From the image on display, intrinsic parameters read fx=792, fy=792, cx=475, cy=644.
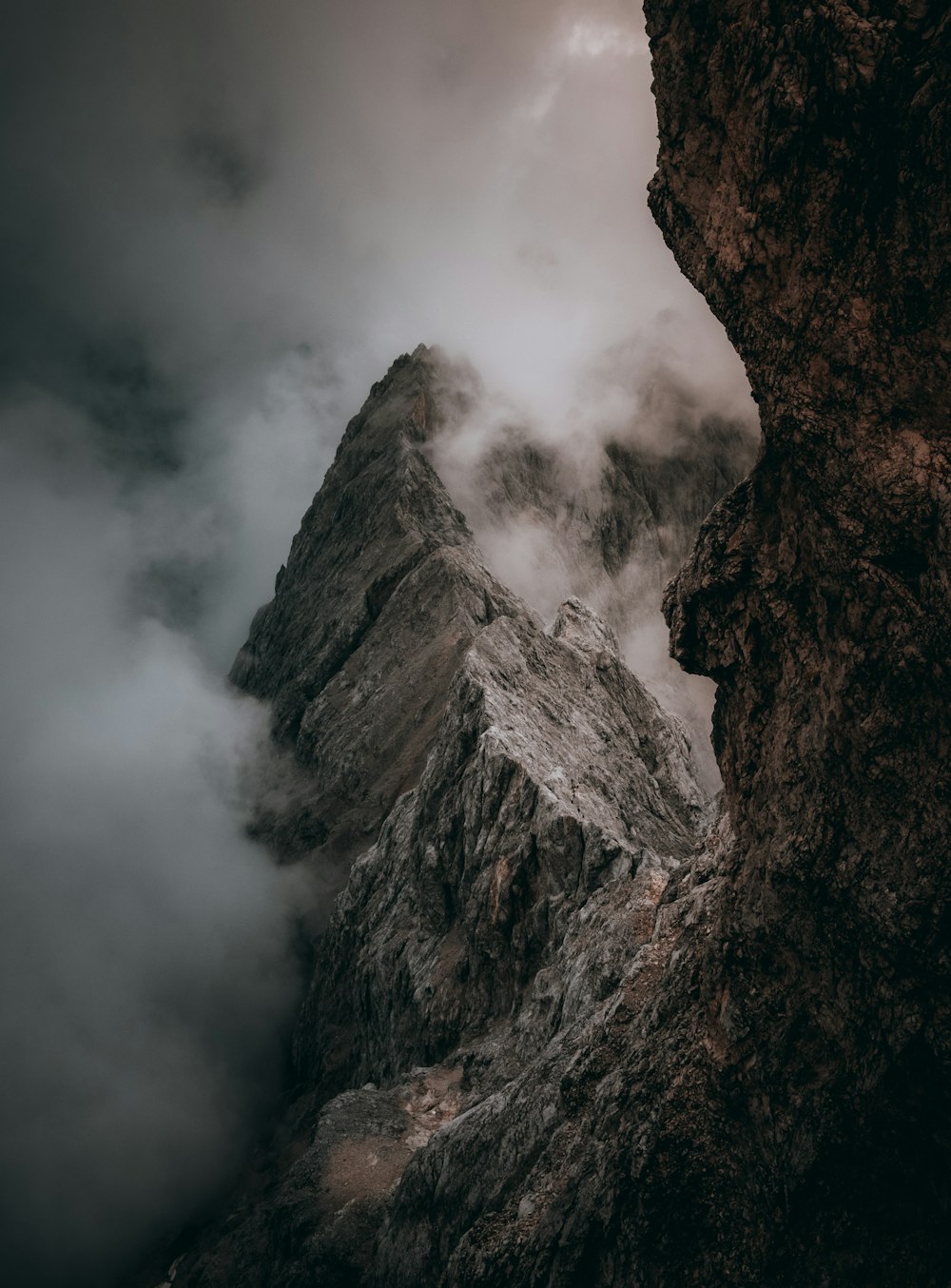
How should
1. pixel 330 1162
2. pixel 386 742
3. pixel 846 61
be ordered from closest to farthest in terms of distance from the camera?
pixel 846 61 → pixel 330 1162 → pixel 386 742

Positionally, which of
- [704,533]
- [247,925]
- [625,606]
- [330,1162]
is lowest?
[330,1162]

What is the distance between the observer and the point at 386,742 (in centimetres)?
9606

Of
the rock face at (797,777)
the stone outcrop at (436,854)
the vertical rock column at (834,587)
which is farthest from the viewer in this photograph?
the stone outcrop at (436,854)

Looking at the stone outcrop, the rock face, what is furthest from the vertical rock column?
the stone outcrop

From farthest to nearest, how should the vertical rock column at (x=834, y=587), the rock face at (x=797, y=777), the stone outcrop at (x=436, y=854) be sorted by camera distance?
1. the stone outcrop at (x=436, y=854)
2. the rock face at (x=797, y=777)
3. the vertical rock column at (x=834, y=587)

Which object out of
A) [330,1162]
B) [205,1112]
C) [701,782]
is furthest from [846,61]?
[205,1112]

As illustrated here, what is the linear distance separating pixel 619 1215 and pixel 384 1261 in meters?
20.2

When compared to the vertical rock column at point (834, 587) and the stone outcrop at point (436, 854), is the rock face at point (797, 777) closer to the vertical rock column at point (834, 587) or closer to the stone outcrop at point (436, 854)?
the vertical rock column at point (834, 587)

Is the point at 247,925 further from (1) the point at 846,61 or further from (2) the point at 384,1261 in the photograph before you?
(1) the point at 846,61

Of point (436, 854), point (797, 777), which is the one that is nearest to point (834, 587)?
point (797, 777)

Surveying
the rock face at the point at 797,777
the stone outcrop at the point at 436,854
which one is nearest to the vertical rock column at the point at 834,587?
the rock face at the point at 797,777

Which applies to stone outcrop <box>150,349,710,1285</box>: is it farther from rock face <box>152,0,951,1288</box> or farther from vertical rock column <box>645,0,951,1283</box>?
vertical rock column <box>645,0,951,1283</box>

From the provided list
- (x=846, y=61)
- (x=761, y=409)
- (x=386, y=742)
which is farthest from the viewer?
(x=386, y=742)

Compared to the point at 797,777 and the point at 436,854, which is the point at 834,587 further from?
the point at 436,854
